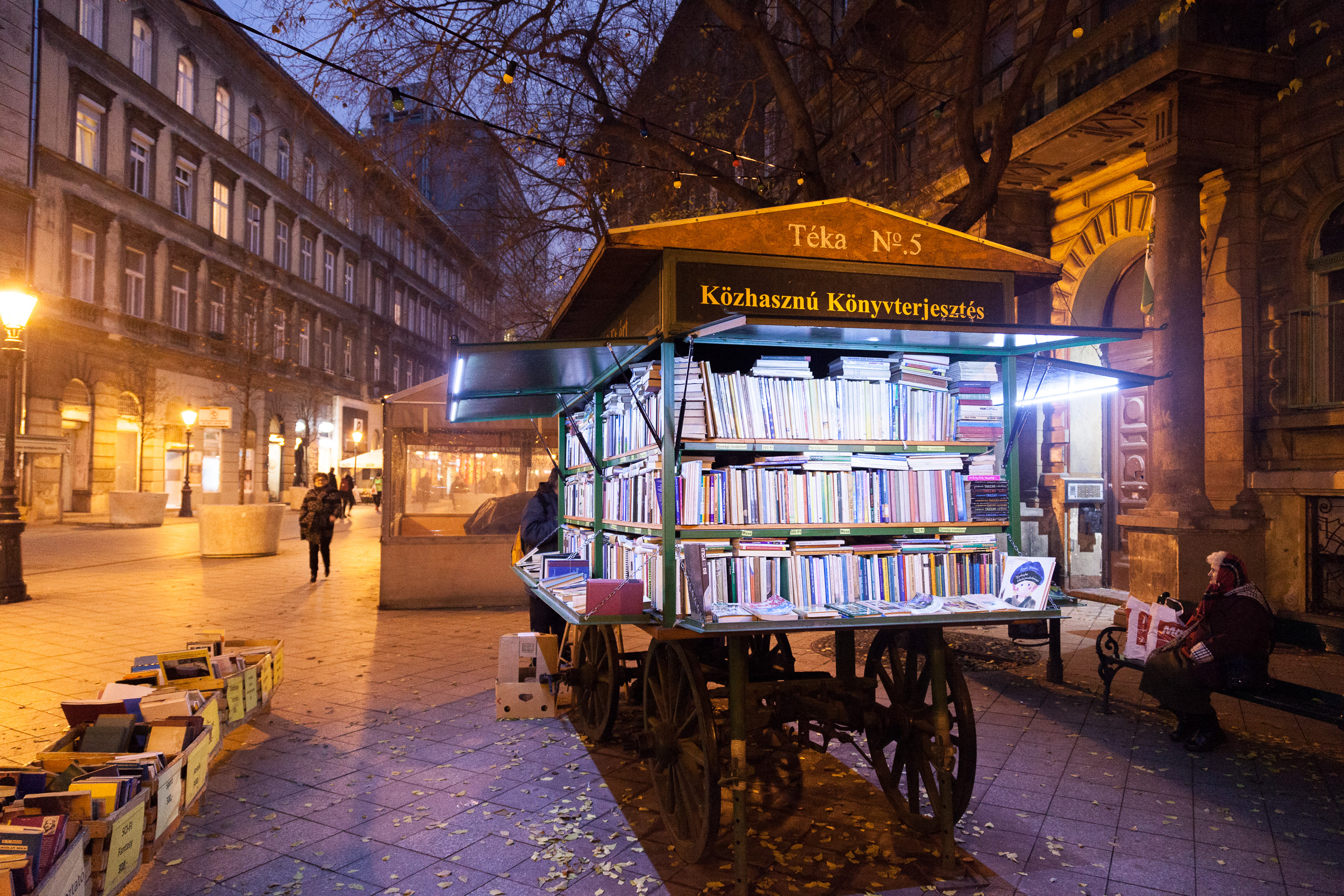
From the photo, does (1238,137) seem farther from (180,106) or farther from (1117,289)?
(180,106)

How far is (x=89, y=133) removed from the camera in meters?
25.4

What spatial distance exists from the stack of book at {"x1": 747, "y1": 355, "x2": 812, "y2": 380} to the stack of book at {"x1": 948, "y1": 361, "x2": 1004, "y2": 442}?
0.90m

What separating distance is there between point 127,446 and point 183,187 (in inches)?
382

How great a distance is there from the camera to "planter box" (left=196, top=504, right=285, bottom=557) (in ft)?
58.4

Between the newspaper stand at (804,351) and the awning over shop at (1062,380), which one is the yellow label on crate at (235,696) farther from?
the awning over shop at (1062,380)

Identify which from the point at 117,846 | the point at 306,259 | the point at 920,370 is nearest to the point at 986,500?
the point at 920,370

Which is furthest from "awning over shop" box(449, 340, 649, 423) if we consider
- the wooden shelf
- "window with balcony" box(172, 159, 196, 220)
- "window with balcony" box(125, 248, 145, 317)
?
"window with balcony" box(172, 159, 196, 220)

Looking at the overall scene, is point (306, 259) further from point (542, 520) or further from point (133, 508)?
point (542, 520)

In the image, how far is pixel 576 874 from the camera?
393 centimetres

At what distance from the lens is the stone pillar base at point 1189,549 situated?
9.18 m

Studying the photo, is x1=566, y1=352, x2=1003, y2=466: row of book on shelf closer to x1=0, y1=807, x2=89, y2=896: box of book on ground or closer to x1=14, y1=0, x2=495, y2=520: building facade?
x1=0, y1=807, x2=89, y2=896: box of book on ground

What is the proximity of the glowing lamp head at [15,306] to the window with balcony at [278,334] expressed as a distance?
81.8 feet

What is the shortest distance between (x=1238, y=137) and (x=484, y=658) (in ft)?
33.8

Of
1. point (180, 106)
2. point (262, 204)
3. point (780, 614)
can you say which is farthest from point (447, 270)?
point (780, 614)
